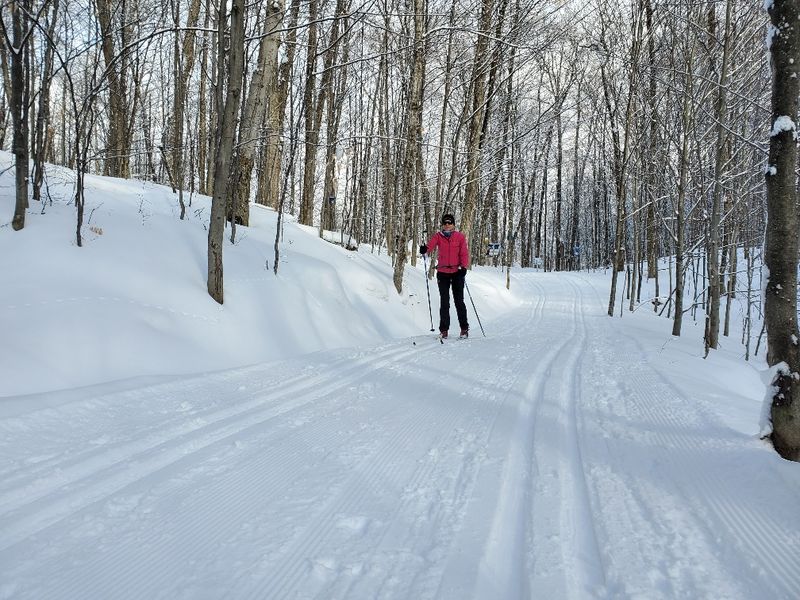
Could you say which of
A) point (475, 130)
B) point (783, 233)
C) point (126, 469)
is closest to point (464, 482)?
point (126, 469)

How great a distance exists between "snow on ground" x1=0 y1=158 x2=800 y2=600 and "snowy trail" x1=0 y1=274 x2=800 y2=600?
14 millimetres

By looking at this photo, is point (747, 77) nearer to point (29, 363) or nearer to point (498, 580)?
point (498, 580)

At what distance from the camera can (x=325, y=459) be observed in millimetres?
2875

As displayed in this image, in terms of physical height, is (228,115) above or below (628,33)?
below

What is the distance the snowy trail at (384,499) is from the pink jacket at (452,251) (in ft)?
13.7

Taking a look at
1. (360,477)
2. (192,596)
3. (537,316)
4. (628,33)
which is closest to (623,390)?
(360,477)

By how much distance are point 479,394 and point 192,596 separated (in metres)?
3.17

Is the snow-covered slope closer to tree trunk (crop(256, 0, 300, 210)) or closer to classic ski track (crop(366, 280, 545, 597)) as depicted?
tree trunk (crop(256, 0, 300, 210))

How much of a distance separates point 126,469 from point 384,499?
1516mm

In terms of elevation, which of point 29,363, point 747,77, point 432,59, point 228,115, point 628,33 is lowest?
point 29,363

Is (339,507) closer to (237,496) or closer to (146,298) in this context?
(237,496)

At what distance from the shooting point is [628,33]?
12852mm

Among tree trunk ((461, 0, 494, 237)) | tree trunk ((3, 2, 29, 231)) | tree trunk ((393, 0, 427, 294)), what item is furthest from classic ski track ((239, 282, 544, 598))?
tree trunk ((461, 0, 494, 237))

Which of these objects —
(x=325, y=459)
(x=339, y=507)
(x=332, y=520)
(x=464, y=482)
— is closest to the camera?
(x=332, y=520)
